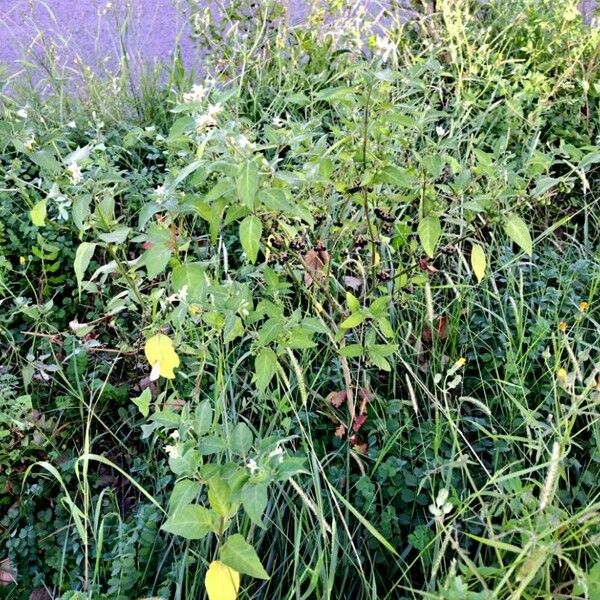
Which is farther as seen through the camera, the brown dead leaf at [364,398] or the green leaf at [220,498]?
the brown dead leaf at [364,398]

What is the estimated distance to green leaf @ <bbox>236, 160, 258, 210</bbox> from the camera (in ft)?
4.08

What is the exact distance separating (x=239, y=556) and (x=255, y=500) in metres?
0.10

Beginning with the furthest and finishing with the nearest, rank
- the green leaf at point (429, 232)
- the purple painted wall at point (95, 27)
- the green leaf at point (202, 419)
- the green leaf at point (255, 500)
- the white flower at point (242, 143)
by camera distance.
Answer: the purple painted wall at point (95, 27), the green leaf at point (429, 232), the green leaf at point (202, 419), the white flower at point (242, 143), the green leaf at point (255, 500)

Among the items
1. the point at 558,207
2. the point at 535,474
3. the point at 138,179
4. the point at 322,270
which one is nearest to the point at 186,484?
the point at 322,270

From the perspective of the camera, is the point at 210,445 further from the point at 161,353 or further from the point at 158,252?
the point at 158,252

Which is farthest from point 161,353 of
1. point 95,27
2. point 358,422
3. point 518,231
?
point 95,27

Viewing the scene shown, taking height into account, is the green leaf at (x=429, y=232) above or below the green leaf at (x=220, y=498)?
above

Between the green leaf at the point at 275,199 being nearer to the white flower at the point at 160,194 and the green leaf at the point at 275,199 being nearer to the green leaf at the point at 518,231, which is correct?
the white flower at the point at 160,194

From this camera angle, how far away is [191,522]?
1.24m

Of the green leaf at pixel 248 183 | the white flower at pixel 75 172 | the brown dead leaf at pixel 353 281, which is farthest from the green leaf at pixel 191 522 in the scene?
the brown dead leaf at pixel 353 281

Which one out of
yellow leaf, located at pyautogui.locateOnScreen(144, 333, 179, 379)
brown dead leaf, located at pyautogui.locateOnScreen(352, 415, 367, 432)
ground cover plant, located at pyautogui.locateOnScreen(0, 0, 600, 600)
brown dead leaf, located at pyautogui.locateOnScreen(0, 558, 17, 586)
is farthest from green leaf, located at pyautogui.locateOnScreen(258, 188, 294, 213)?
brown dead leaf, located at pyautogui.locateOnScreen(0, 558, 17, 586)

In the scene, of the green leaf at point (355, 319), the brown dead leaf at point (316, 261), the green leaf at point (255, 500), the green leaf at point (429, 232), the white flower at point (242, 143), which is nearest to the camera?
the green leaf at point (255, 500)

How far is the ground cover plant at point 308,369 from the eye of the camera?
138 cm

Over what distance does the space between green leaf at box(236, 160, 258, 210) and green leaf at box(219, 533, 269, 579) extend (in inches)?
22.5
